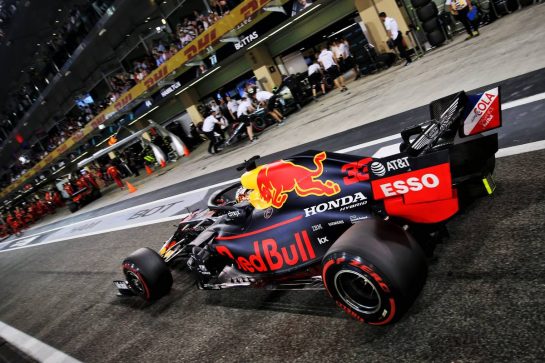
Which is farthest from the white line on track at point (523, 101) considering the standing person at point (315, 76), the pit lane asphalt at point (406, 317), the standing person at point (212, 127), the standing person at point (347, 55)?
the standing person at point (212, 127)

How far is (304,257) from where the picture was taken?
3.40m

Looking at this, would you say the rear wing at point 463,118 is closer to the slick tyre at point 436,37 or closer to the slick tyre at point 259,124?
the slick tyre at point 436,37

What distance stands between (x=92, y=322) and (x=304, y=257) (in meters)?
3.83

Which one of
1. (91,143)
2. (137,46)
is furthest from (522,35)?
(91,143)

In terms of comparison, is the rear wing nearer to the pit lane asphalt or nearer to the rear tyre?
the pit lane asphalt

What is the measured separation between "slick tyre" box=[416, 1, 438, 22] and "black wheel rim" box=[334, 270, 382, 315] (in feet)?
42.4

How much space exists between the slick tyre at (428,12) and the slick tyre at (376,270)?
1277cm

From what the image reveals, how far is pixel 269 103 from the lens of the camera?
14.6 meters

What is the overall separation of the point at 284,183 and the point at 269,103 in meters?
11.5

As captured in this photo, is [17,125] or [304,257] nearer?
[304,257]

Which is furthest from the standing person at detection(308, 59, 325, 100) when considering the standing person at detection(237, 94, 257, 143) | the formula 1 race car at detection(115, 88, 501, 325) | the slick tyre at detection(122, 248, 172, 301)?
the formula 1 race car at detection(115, 88, 501, 325)

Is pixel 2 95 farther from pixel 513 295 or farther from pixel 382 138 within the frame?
pixel 513 295

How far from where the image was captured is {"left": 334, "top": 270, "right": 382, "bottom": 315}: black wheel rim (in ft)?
9.15

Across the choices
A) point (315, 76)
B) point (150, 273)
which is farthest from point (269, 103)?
point (150, 273)
